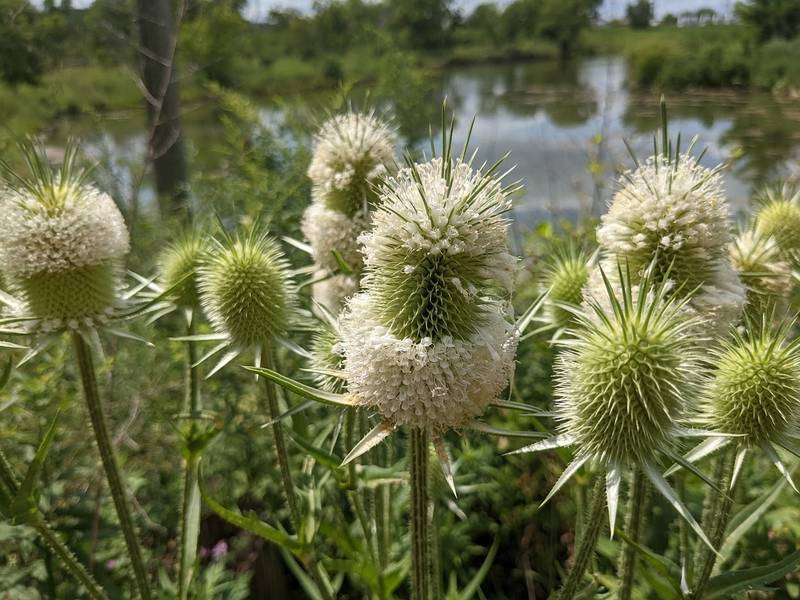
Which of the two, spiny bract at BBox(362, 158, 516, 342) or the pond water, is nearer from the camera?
spiny bract at BBox(362, 158, 516, 342)

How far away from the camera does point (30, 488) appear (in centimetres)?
163

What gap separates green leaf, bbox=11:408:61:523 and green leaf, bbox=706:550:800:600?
1.84 metres

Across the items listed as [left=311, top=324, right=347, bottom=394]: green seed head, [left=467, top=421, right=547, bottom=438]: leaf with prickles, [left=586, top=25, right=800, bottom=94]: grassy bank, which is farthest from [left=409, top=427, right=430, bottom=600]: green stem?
[left=586, top=25, right=800, bottom=94]: grassy bank

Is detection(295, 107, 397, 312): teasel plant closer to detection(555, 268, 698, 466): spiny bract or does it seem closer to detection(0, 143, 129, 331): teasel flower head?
detection(0, 143, 129, 331): teasel flower head

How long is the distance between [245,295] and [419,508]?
35.6 inches

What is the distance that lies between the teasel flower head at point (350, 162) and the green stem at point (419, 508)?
3.21ft

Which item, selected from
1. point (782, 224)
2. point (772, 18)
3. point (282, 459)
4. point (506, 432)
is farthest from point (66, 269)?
point (772, 18)

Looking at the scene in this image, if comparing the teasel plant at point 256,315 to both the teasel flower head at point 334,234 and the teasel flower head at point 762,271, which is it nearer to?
the teasel flower head at point 334,234

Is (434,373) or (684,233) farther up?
(684,233)

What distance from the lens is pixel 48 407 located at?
3074 mm

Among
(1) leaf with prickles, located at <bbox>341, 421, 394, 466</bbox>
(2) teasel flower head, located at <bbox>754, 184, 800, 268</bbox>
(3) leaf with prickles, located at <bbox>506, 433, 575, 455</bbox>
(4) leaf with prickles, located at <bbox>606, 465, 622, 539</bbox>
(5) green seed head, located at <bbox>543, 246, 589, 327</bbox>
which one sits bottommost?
(4) leaf with prickles, located at <bbox>606, 465, 622, 539</bbox>

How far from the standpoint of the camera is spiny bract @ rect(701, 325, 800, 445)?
1545 mm

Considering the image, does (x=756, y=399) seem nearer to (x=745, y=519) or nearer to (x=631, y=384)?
(x=631, y=384)

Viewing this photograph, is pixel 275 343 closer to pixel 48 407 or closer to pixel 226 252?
pixel 226 252
